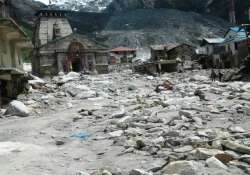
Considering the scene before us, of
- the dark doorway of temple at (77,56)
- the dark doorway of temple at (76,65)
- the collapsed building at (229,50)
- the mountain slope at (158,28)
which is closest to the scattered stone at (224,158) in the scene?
the collapsed building at (229,50)

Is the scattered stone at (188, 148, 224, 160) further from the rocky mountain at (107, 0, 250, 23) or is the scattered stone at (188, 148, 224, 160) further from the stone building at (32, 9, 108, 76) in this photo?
the rocky mountain at (107, 0, 250, 23)

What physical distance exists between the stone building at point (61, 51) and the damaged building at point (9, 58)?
81.1 feet

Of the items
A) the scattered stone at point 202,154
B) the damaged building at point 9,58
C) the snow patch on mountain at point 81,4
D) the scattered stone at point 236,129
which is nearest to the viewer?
the scattered stone at point 202,154

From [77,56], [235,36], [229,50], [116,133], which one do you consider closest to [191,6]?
[229,50]

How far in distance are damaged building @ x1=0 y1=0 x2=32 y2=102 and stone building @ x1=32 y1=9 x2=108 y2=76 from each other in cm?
2472

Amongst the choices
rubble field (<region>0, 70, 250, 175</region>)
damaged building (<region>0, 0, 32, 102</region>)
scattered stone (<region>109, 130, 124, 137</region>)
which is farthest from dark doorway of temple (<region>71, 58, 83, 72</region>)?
scattered stone (<region>109, 130, 124, 137</region>)

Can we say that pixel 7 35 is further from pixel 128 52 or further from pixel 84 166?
pixel 128 52

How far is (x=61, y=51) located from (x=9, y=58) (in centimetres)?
2680

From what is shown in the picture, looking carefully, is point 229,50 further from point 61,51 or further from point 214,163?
point 214,163

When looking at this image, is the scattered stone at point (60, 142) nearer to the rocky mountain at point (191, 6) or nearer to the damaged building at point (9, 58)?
the damaged building at point (9, 58)

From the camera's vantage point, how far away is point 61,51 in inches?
2173

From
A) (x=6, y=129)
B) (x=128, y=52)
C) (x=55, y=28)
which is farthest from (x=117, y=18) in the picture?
(x=6, y=129)

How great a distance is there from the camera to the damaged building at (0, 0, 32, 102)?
23.4m

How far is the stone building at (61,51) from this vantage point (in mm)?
54562
